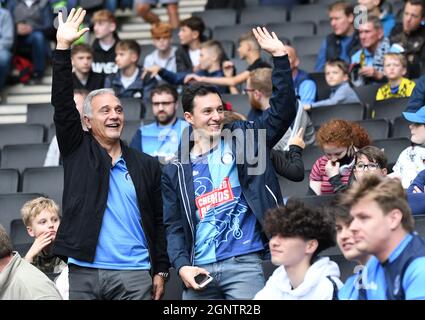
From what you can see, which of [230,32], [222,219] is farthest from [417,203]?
[230,32]

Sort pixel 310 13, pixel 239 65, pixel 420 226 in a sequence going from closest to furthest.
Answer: pixel 420 226, pixel 239 65, pixel 310 13

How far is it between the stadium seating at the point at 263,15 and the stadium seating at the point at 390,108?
3.44 meters

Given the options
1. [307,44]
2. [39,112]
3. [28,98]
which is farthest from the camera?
[28,98]

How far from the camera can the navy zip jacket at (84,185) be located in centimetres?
655

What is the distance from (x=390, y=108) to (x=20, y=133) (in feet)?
11.5

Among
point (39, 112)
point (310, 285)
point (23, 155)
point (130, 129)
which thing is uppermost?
point (39, 112)

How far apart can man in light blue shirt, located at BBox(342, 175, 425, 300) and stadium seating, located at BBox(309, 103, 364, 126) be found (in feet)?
17.3

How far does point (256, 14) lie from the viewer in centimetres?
1398

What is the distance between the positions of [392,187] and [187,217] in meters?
1.72

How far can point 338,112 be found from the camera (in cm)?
Answer: 1052

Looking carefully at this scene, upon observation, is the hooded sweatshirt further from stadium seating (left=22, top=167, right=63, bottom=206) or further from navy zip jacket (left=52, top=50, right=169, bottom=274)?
stadium seating (left=22, top=167, right=63, bottom=206)

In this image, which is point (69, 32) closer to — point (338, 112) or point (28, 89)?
point (338, 112)

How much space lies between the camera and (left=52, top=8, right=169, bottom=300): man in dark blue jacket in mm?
6539

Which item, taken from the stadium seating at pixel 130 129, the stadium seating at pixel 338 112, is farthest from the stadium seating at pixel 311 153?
the stadium seating at pixel 130 129
